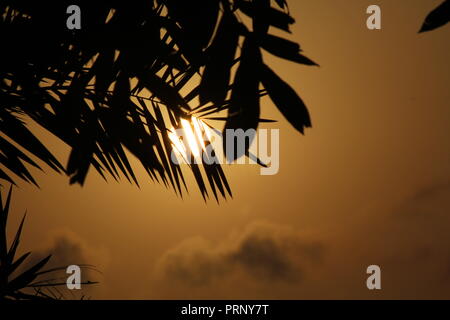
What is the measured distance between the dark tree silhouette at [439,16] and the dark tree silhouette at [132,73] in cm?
16

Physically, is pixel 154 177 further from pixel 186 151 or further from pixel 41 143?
pixel 41 143

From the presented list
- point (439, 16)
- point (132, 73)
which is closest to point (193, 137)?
point (132, 73)

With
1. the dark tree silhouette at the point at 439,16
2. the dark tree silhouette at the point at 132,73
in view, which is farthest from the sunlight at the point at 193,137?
the dark tree silhouette at the point at 439,16

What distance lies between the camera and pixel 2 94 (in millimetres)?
1342

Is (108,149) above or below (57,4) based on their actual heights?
below

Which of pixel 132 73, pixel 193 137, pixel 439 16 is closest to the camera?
pixel 439 16

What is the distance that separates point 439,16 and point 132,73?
524 mm

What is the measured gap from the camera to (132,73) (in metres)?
0.85

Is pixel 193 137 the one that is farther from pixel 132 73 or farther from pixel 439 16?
pixel 439 16

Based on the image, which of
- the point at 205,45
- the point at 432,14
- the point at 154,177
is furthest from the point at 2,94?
the point at 432,14

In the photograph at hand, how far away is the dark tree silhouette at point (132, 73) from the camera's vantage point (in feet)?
1.88

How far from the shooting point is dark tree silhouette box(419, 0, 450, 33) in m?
0.56

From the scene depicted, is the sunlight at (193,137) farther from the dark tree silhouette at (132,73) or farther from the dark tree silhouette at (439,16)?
the dark tree silhouette at (439,16)

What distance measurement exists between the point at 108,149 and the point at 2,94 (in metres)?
0.34
